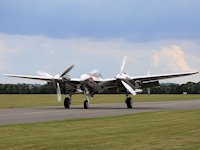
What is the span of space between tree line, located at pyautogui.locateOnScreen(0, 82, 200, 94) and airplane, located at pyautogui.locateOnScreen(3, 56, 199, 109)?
68.7m

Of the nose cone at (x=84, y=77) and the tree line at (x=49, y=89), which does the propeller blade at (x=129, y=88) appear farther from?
the tree line at (x=49, y=89)

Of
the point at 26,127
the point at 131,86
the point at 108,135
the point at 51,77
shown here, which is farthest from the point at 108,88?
the point at 108,135

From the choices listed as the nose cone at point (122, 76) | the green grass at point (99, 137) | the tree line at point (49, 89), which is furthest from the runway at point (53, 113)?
the tree line at point (49, 89)

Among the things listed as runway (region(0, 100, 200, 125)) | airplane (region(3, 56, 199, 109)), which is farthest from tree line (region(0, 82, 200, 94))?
runway (region(0, 100, 200, 125))

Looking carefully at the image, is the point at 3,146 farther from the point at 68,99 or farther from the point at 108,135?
the point at 68,99

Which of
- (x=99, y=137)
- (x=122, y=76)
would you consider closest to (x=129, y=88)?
(x=122, y=76)

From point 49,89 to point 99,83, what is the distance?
76.2 metres

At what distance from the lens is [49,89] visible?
384 feet

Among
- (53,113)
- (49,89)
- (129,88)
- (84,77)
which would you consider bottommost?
(53,113)

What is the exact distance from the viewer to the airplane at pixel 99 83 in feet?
133

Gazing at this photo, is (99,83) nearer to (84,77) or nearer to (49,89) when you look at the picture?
(84,77)

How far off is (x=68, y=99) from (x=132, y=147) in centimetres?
2818

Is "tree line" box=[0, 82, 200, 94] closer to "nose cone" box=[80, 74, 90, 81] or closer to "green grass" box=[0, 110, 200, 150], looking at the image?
"nose cone" box=[80, 74, 90, 81]

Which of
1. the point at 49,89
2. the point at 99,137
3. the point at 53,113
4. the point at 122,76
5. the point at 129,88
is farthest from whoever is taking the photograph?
the point at 49,89
